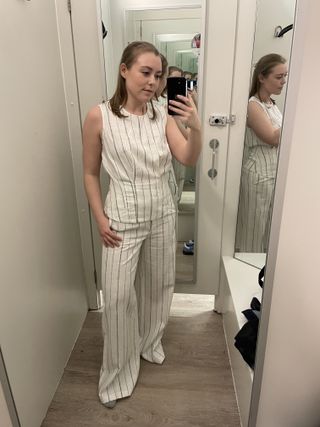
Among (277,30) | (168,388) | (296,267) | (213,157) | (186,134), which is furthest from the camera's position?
(213,157)

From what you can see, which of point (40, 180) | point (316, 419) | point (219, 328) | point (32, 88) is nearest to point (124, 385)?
point (219, 328)

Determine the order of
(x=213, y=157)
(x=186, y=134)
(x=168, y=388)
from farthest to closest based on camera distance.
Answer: (x=213, y=157), (x=168, y=388), (x=186, y=134)

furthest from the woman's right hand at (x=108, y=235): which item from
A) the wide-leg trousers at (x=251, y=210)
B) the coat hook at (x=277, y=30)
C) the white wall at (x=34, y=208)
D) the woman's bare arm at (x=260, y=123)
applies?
the coat hook at (x=277, y=30)

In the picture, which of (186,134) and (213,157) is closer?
(186,134)

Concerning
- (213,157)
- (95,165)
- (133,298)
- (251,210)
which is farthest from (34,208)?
(251,210)

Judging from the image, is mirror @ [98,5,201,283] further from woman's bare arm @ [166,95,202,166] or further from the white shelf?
the white shelf

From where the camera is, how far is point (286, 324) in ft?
3.30

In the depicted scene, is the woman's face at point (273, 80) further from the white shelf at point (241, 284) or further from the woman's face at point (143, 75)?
the white shelf at point (241, 284)

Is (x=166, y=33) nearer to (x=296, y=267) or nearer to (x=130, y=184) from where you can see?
(x=130, y=184)

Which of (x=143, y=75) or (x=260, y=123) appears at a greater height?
(x=143, y=75)

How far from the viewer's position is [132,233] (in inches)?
52.1

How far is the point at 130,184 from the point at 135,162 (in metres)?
0.09

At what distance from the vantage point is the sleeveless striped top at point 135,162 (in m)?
1.24

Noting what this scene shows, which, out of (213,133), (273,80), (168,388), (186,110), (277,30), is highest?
(277,30)
